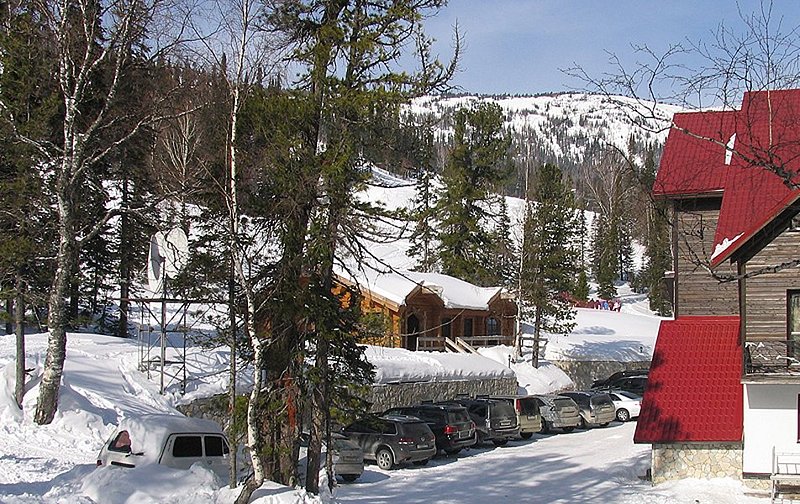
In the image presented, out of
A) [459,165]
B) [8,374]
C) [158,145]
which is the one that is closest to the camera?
[8,374]

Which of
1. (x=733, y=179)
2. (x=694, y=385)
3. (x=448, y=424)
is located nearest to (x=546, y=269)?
(x=448, y=424)

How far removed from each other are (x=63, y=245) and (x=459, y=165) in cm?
4078

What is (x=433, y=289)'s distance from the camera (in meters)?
39.2

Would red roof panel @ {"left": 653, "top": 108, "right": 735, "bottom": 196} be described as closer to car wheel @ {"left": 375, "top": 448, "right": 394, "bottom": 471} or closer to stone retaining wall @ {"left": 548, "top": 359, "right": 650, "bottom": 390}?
car wheel @ {"left": 375, "top": 448, "right": 394, "bottom": 471}

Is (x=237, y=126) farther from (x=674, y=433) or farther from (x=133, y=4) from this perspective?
(x=674, y=433)

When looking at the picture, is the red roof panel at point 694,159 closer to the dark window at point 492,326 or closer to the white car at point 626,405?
the white car at point 626,405

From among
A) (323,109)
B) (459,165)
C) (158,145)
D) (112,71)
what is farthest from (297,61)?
(459,165)

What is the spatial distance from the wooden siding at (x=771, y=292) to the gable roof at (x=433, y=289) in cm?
1651

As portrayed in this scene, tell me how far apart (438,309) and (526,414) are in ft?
45.6

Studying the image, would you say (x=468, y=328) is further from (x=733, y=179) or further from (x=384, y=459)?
(x=733, y=179)

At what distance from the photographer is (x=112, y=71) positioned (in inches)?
766

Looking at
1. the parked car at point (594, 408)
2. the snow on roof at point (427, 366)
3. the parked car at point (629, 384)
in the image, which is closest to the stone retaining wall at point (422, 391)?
the snow on roof at point (427, 366)

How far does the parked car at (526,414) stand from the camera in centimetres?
2814

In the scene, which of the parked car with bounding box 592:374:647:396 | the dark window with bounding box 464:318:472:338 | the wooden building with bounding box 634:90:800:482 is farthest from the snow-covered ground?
the dark window with bounding box 464:318:472:338
